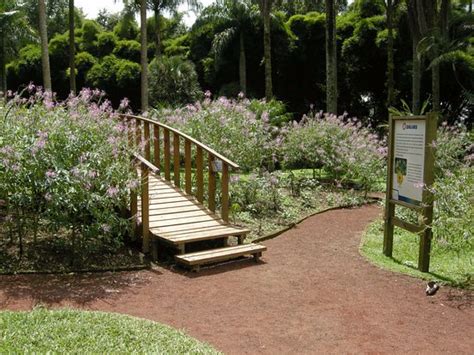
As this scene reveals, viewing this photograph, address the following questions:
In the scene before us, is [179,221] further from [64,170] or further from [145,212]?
[64,170]

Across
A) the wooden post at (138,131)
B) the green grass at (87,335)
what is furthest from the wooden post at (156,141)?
the green grass at (87,335)

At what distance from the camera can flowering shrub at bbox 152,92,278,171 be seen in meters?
10.5

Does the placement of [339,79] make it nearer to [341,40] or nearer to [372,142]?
[341,40]

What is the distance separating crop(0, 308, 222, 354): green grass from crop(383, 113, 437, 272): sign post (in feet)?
11.6

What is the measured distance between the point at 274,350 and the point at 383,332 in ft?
3.59

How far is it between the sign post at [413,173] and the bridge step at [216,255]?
1984 millimetres

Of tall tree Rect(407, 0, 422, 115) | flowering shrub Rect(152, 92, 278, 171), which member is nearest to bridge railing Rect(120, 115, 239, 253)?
flowering shrub Rect(152, 92, 278, 171)

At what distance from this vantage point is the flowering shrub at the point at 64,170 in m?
6.30

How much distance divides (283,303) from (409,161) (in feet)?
9.18

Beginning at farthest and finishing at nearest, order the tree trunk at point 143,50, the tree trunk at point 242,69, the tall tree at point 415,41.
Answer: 1. the tree trunk at point 242,69
2. the tree trunk at point 143,50
3. the tall tree at point 415,41

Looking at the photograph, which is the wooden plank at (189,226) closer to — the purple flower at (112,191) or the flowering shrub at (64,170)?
the flowering shrub at (64,170)

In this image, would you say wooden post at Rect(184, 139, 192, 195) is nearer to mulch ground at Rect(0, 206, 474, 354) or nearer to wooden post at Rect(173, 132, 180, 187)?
wooden post at Rect(173, 132, 180, 187)

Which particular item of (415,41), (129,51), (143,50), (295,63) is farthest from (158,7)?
(415,41)

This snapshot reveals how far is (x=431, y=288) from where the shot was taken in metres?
6.01
